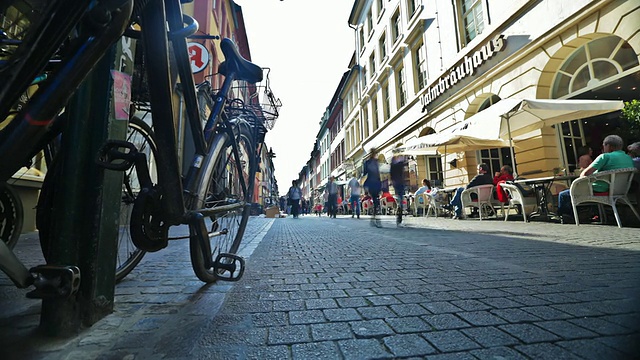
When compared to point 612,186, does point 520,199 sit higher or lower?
lower

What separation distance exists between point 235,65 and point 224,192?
982mm

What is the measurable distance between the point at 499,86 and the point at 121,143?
1185 centimetres

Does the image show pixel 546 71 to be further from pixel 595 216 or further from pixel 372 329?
pixel 372 329

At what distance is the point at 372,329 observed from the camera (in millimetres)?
1322

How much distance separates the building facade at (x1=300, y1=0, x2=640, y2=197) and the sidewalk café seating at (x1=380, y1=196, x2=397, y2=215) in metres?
1.99

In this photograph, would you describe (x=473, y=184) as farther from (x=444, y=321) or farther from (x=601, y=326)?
(x=444, y=321)

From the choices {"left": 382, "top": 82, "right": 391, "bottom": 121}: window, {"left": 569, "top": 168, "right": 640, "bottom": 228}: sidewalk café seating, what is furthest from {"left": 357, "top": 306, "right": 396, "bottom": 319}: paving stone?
{"left": 382, "top": 82, "right": 391, "bottom": 121}: window

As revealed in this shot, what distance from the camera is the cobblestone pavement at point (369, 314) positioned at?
113cm

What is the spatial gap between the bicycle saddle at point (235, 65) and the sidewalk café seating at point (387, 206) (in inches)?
501

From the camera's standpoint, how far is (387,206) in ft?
51.6

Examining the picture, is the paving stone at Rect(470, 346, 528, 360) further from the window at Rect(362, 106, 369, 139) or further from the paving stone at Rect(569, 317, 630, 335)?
the window at Rect(362, 106, 369, 139)

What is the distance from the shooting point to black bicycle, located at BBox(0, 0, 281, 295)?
0.87 m

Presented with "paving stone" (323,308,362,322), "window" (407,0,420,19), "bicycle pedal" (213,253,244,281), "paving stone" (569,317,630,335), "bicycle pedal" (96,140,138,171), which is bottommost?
"paving stone" (323,308,362,322)

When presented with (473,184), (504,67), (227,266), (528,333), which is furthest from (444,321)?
(504,67)
